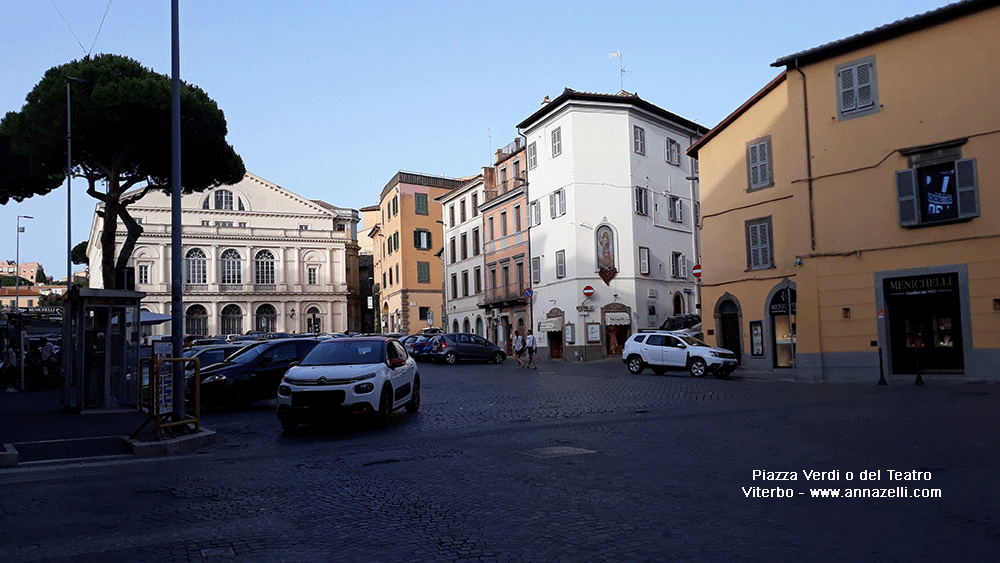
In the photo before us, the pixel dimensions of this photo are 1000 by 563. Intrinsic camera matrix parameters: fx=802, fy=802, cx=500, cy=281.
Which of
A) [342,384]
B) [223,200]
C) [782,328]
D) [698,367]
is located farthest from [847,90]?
[223,200]

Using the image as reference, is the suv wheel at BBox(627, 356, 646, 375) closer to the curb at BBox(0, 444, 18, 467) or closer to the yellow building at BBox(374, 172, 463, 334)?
the curb at BBox(0, 444, 18, 467)

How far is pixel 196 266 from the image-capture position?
3061 inches

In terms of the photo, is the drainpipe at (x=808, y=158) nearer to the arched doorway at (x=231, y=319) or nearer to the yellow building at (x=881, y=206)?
the yellow building at (x=881, y=206)

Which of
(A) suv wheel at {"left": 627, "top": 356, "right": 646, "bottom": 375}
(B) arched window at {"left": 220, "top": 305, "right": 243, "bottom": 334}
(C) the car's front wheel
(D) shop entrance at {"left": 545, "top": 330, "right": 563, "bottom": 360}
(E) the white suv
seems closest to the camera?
(C) the car's front wheel

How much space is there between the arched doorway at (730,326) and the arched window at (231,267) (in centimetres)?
6061

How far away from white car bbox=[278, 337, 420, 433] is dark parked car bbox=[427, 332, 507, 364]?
2566 centimetres

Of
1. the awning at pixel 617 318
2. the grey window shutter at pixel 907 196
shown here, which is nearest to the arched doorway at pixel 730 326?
the grey window shutter at pixel 907 196

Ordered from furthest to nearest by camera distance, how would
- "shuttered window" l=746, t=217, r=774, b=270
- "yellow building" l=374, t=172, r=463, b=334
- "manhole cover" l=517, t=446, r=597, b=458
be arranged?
"yellow building" l=374, t=172, r=463, b=334, "shuttered window" l=746, t=217, r=774, b=270, "manhole cover" l=517, t=446, r=597, b=458

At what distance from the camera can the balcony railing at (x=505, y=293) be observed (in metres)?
48.5

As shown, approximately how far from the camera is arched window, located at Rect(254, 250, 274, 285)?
8150 cm

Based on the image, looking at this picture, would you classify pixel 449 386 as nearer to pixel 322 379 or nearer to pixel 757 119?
pixel 322 379

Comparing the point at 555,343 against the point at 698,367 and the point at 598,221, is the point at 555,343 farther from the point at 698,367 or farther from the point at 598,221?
the point at 698,367

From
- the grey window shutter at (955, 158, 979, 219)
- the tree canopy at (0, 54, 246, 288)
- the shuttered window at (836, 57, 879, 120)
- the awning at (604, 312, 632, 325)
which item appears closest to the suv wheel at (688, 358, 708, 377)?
the grey window shutter at (955, 158, 979, 219)

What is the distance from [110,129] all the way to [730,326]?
79.4 feet
